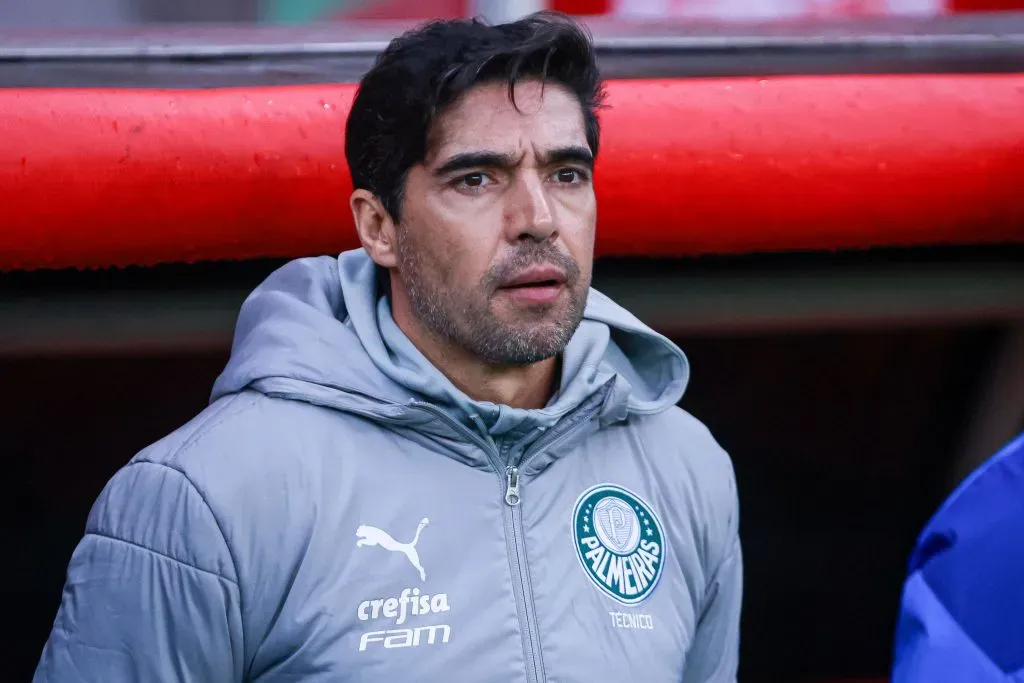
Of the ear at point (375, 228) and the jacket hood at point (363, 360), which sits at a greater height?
the ear at point (375, 228)

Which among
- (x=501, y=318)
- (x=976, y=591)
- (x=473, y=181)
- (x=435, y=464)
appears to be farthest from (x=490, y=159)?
(x=976, y=591)

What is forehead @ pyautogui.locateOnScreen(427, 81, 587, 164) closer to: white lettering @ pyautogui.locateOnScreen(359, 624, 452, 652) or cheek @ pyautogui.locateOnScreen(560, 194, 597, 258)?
cheek @ pyautogui.locateOnScreen(560, 194, 597, 258)

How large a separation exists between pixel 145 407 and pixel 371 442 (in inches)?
26.5

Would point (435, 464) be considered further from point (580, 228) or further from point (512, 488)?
point (580, 228)

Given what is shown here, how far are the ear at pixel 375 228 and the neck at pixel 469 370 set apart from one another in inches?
1.7

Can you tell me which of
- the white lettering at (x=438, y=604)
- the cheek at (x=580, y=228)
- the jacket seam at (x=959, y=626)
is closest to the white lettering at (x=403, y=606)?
the white lettering at (x=438, y=604)

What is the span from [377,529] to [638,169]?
20.1 inches

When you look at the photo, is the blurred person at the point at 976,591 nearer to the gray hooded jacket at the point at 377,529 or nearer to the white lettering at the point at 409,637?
the gray hooded jacket at the point at 377,529

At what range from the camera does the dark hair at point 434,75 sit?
1.06 metres

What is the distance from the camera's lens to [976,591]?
1034 mm

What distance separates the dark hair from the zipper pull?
0.87 ft

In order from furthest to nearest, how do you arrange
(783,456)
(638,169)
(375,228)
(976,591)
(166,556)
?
(783,456) → (638,169) → (375,228) → (976,591) → (166,556)

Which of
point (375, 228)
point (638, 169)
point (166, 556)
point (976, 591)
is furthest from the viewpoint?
point (638, 169)

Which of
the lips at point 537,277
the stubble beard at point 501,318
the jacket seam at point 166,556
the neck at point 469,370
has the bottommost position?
the jacket seam at point 166,556
